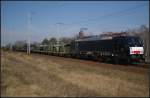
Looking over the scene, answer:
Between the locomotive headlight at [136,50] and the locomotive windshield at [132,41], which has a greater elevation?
the locomotive windshield at [132,41]

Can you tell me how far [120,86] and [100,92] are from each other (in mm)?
1651

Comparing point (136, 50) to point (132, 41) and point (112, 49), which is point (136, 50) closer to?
point (132, 41)

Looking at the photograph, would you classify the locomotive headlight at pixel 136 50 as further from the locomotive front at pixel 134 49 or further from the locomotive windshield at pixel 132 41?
the locomotive windshield at pixel 132 41

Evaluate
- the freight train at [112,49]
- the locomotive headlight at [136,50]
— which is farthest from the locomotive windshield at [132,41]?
the locomotive headlight at [136,50]

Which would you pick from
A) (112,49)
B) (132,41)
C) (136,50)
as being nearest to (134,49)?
(136,50)

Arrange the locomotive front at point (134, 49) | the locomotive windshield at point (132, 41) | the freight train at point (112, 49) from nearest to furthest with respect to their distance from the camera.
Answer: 1. the locomotive front at point (134, 49)
2. the freight train at point (112, 49)
3. the locomotive windshield at point (132, 41)

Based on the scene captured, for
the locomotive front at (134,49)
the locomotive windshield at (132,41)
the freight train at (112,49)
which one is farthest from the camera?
the locomotive windshield at (132,41)

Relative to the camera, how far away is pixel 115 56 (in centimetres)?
2314

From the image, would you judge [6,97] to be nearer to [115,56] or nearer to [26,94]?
[26,94]

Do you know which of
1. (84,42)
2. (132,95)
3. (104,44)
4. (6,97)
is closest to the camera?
(6,97)

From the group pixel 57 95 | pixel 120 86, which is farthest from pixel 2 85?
pixel 120 86

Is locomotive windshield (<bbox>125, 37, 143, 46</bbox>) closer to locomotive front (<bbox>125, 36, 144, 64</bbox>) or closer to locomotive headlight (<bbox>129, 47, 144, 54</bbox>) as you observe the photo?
locomotive front (<bbox>125, 36, 144, 64</bbox>)

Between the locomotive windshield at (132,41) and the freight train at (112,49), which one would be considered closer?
the freight train at (112,49)

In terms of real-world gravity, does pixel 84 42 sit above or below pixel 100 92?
above
